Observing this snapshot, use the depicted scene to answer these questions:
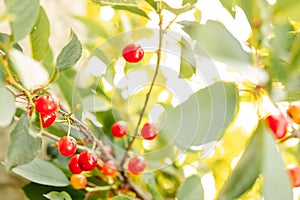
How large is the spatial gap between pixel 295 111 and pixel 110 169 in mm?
344

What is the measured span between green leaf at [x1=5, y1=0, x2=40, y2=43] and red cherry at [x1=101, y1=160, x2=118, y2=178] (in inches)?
15.8

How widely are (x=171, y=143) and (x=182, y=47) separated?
15cm

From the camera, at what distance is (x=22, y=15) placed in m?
0.43

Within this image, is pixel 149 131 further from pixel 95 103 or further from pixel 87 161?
pixel 87 161

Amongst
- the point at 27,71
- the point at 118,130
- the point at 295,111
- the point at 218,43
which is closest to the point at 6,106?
the point at 27,71

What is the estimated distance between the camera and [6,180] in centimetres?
96

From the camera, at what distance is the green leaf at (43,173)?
2.36ft

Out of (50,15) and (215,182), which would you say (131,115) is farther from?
(50,15)

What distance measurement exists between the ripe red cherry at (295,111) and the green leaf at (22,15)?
0.29 metres

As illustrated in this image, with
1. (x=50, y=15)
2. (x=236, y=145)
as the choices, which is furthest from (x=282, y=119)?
(x=50, y=15)

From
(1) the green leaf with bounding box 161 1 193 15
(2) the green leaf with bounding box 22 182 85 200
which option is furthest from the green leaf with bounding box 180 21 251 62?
(2) the green leaf with bounding box 22 182 85 200

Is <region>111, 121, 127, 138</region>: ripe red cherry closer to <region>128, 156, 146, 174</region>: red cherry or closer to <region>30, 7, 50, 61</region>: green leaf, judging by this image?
<region>128, 156, 146, 174</region>: red cherry

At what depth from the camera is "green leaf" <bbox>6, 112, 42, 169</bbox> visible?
48 cm

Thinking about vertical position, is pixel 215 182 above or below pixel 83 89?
below
